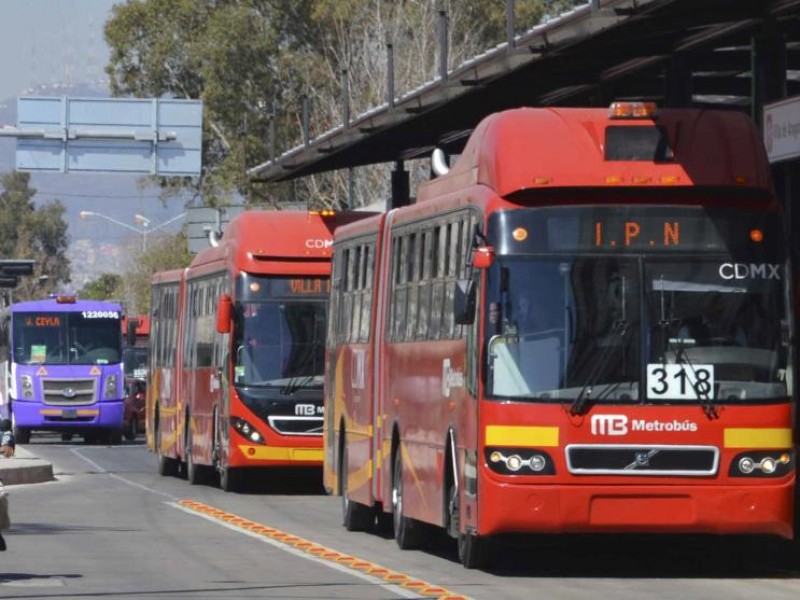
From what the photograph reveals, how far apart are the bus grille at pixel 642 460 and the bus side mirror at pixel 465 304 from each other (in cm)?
121

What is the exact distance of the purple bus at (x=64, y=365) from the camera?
169 feet

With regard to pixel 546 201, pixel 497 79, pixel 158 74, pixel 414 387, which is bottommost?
pixel 414 387

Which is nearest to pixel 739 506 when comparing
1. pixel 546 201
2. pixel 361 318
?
pixel 546 201

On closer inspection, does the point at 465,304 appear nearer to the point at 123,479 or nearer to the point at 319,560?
the point at 319,560

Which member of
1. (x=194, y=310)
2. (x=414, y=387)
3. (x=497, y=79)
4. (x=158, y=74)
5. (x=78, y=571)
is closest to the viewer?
(x=78, y=571)

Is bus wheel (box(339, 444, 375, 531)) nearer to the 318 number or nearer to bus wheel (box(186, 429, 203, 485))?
the 318 number

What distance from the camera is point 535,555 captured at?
62.2ft

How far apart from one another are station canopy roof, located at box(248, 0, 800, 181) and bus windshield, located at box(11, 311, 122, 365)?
18.3 metres

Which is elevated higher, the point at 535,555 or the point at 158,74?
the point at 158,74

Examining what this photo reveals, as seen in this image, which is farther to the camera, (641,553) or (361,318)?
(361,318)

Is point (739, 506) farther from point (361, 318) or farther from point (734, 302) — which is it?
point (361, 318)

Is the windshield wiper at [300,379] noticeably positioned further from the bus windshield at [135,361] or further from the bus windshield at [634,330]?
the bus windshield at [135,361]

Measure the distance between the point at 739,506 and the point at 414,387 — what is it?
3924 millimetres

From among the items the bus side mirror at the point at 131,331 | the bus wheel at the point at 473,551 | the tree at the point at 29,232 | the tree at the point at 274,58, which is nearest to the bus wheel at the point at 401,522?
the bus wheel at the point at 473,551
